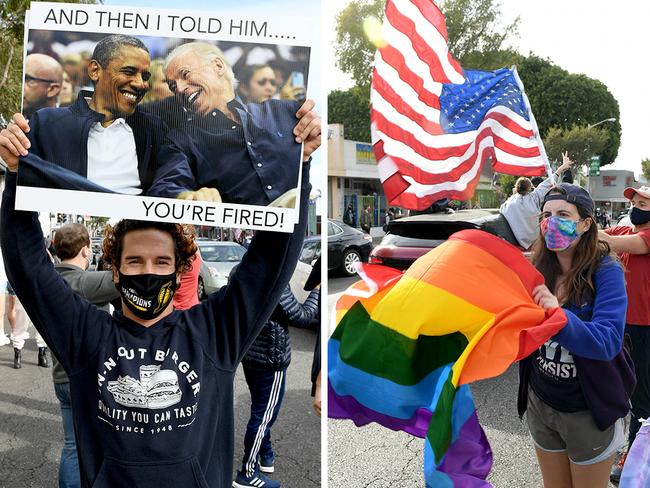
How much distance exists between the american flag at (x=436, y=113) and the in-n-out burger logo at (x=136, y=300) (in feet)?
7.21

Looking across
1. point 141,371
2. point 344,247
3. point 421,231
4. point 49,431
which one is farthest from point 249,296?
point 344,247

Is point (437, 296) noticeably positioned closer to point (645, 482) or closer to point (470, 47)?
point (645, 482)

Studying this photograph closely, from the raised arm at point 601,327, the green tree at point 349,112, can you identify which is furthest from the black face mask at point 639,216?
the green tree at point 349,112

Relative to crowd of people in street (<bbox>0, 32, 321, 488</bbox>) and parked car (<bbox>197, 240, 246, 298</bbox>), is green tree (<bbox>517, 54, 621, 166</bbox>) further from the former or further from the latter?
crowd of people in street (<bbox>0, 32, 321, 488</bbox>)

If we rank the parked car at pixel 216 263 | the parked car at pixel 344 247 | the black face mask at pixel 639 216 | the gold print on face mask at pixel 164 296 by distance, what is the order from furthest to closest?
the parked car at pixel 344 247
the parked car at pixel 216 263
the black face mask at pixel 639 216
the gold print on face mask at pixel 164 296

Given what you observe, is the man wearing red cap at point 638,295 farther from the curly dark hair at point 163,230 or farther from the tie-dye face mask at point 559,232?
the curly dark hair at point 163,230

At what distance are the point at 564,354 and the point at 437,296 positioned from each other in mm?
580

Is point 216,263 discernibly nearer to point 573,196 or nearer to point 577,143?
point 573,196

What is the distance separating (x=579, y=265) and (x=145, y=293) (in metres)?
1.80

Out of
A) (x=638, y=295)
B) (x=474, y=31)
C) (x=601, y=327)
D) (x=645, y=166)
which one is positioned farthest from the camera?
(x=645, y=166)

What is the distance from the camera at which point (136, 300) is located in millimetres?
1969

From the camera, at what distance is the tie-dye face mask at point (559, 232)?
2.73 metres

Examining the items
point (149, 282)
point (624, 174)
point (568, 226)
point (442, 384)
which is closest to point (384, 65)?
point (568, 226)

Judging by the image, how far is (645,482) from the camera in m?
2.40
